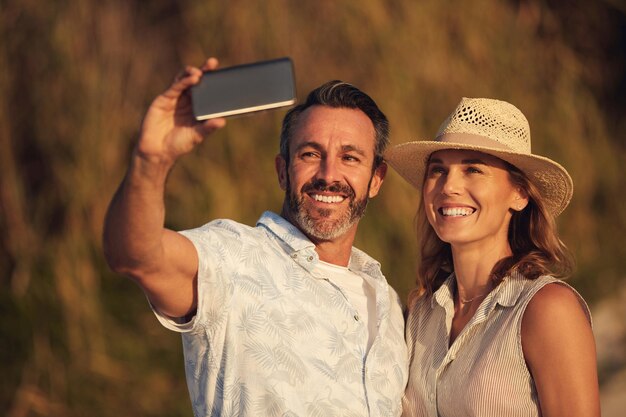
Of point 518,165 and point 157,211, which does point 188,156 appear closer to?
point 518,165

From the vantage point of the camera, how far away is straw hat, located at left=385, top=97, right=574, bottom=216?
3.50 m

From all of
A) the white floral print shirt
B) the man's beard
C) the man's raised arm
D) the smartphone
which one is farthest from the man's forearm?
the man's beard

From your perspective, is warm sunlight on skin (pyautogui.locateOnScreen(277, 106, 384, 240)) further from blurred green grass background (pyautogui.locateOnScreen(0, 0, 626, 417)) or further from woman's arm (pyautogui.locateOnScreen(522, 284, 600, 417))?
blurred green grass background (pyautogui.locateOnScreen(0, 0, 626, 417))

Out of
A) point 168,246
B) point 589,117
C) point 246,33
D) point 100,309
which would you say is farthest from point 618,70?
point 168,246

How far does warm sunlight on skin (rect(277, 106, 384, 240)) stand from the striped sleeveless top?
0.50 m

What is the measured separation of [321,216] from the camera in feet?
11.4

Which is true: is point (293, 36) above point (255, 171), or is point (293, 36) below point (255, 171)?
above

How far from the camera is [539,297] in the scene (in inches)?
127

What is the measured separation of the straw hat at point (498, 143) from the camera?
3.50 meters

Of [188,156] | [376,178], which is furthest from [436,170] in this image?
[188,156]

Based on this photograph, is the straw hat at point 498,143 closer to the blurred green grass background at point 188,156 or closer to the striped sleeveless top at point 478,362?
the striped sleeveless top at point 478,362

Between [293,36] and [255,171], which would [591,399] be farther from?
[293,36]

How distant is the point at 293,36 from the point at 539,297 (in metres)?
3.75

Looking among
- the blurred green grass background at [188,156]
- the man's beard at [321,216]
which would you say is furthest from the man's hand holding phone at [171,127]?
the blurred green grass background at [188,156]
